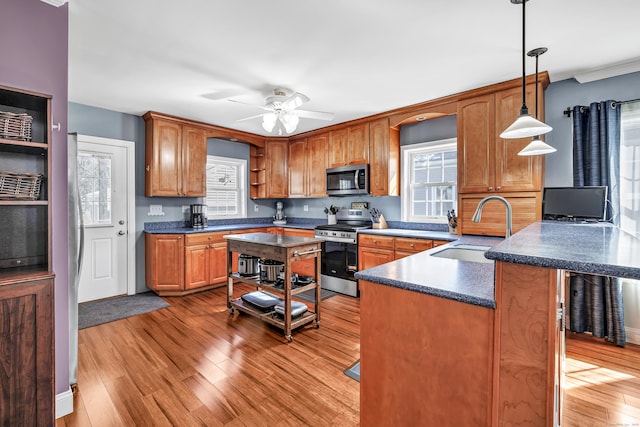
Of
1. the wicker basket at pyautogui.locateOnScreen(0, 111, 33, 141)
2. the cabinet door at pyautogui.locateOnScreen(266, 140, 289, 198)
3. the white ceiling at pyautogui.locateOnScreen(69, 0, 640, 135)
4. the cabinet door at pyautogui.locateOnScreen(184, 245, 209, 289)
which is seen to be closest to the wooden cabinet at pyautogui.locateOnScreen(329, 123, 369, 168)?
the white ceiling at pyautogui.locateOnScreen(69, 0, 640, 135)

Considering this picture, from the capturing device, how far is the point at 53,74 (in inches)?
71.3

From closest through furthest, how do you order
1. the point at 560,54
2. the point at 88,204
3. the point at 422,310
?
1. the point at 422,310
2. the point at 560,54
3. the point at 88,204

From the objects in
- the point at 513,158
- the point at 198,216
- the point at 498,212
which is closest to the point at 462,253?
the point at 498,212

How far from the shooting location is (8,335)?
4.83 ft

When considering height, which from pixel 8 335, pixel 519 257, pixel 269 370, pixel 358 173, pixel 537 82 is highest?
pixel 537 82

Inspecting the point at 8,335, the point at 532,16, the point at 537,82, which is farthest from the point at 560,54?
the point at 8,335

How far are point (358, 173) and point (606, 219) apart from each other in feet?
8.94

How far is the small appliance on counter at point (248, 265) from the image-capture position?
11.1 feet

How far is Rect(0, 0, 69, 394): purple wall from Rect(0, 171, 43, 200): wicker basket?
86 mm

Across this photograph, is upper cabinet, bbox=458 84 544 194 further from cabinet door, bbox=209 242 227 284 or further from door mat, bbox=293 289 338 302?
cabinet door, bbox=209 242 227 284

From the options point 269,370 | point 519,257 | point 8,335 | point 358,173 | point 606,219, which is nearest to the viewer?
point 519,257

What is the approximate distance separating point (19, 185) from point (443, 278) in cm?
230

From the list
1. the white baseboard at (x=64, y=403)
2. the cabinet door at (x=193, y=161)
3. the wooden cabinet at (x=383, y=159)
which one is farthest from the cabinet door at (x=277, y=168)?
the white baseboard at (x=64, y=403)

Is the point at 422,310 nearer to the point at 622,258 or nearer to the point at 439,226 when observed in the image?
the point at 622,258
